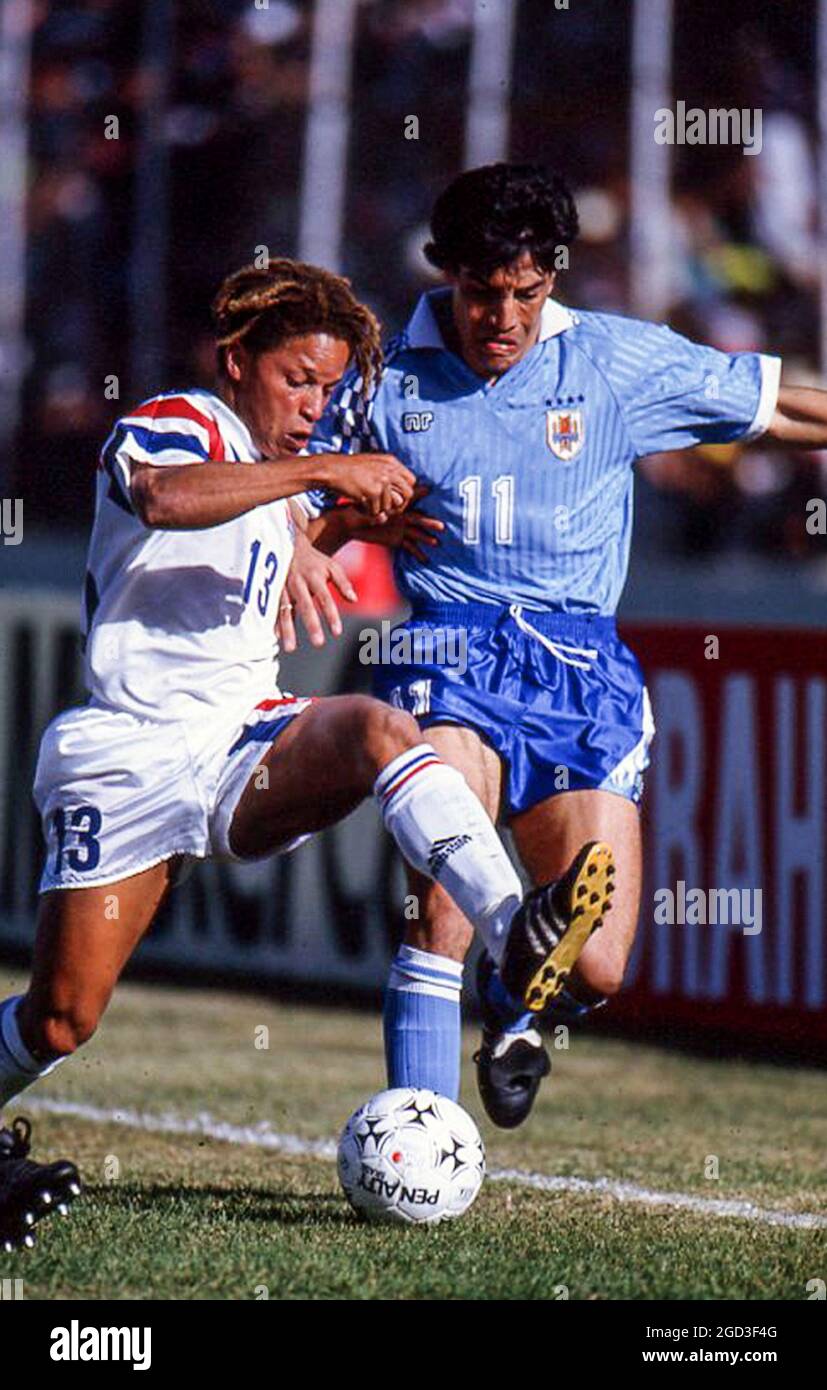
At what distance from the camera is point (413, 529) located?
6.18 metres

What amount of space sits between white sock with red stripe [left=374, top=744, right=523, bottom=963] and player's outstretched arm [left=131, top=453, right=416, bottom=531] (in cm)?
57

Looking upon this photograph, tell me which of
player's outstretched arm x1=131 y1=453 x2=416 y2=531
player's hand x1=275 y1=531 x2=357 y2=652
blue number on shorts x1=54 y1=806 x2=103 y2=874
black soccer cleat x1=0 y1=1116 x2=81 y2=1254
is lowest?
black soccer cleat x1=0 y1=1116 x2=81 y2=1254

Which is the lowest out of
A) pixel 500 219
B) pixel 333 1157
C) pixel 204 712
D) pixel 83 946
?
pixel 333 1157

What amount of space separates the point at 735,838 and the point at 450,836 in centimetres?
463

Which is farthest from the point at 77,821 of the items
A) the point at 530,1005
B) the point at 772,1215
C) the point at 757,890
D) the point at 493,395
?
the point at 757,890

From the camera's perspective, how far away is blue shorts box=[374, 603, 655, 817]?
240 inches

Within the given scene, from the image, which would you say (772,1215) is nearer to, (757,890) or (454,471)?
(454,471)

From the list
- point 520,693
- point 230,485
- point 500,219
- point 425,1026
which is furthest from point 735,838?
point 230,485

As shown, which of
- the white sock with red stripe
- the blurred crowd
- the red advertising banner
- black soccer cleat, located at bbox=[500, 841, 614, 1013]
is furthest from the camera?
the blurred crowd

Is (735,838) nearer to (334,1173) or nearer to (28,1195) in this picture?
(334,1173)

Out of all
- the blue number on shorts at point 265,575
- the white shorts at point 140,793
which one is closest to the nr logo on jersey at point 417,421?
the blue number on shorts at point 265,575

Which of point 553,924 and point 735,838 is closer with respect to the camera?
point 553,924

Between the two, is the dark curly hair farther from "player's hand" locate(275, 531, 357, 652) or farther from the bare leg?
the bare leg

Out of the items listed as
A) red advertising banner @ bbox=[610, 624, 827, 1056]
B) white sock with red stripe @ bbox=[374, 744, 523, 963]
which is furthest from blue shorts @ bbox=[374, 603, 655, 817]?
red advertising banner @ bbox=[610, 624, 827, 1056]
